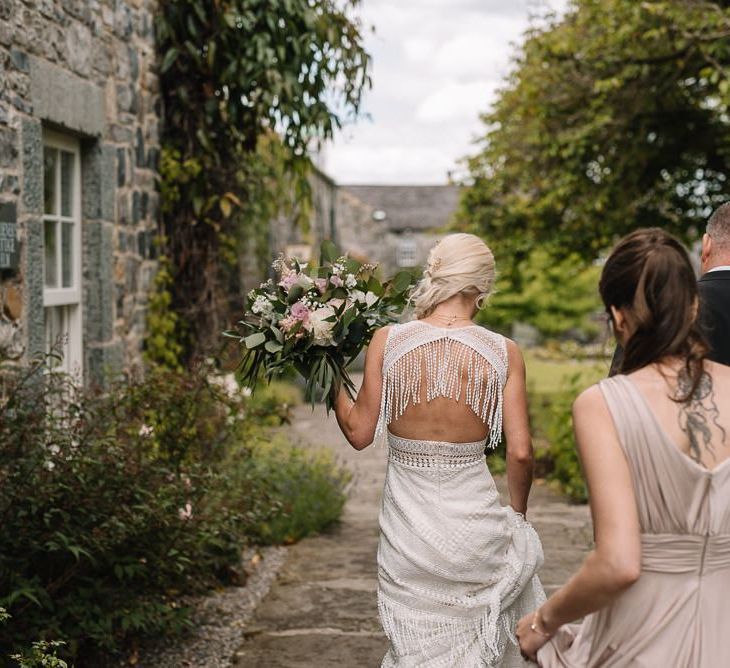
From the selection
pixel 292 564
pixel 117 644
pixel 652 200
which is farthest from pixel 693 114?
pixel 117 644

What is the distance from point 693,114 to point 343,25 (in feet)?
17.6

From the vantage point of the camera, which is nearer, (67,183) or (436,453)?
(436,453)

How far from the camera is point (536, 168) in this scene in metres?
12.5

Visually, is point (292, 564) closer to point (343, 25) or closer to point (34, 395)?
point (34, 395)

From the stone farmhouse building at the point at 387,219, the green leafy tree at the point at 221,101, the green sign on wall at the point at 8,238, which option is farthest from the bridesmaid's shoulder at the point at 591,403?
the stone farmhouse building at the point at 387,219

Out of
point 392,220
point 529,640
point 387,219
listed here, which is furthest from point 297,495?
point 392,220

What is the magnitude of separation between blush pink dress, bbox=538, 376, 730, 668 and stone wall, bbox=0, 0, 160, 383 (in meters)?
3.19

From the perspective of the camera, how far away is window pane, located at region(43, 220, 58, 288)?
241 inches

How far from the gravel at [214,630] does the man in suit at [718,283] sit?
2725 millimetres

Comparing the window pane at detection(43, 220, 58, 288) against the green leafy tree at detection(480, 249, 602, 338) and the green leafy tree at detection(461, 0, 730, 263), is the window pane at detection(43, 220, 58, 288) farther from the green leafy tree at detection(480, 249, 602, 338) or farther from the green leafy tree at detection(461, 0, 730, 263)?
the green leafy tree at detection(480, 249, 602, 338)

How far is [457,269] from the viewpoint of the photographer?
3.49 metres

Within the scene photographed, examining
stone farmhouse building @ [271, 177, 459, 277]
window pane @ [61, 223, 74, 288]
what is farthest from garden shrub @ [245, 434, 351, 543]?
stone farmhouse building @ [271, 177, 459, 277]

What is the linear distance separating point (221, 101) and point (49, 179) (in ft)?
6.87

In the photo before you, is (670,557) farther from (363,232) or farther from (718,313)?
(363,232)
